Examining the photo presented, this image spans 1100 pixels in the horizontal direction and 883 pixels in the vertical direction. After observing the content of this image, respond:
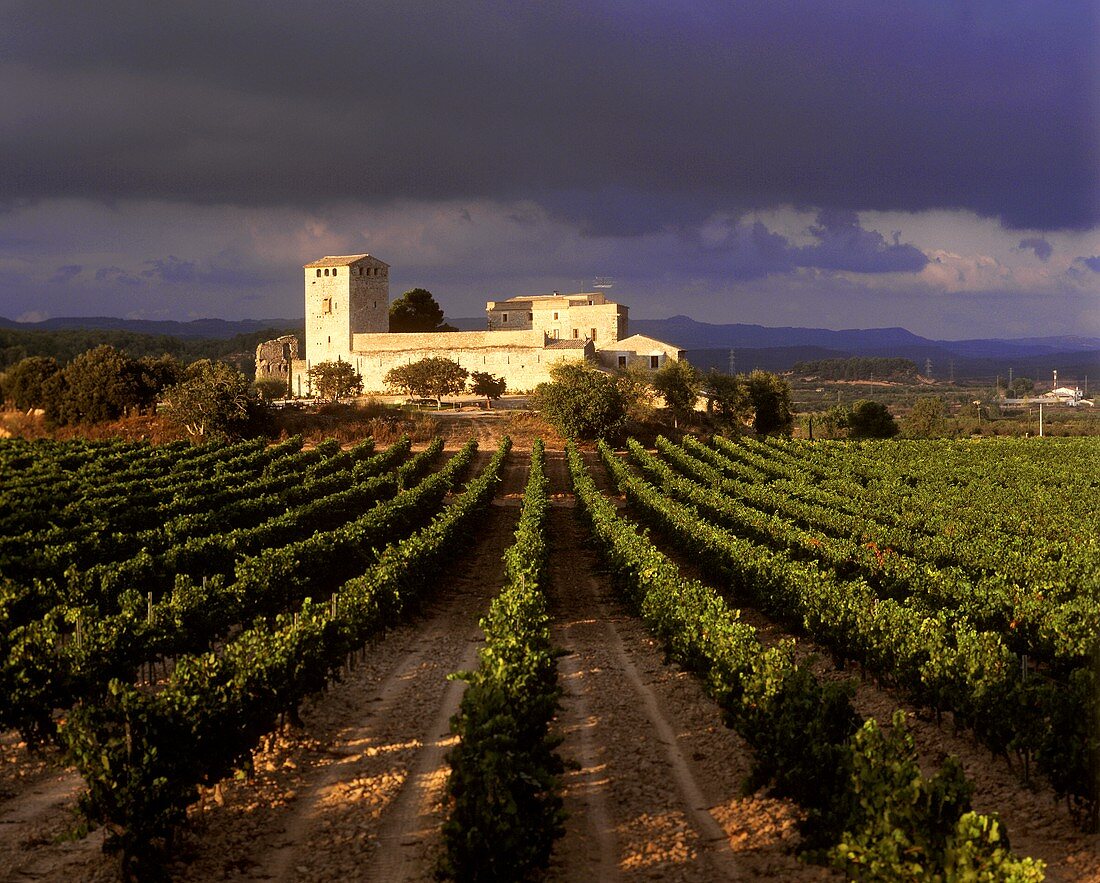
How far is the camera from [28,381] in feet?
179

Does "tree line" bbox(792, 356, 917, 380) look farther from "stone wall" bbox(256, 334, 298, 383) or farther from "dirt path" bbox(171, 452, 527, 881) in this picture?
"dirt path" bbox(171, 452, 527, 881)

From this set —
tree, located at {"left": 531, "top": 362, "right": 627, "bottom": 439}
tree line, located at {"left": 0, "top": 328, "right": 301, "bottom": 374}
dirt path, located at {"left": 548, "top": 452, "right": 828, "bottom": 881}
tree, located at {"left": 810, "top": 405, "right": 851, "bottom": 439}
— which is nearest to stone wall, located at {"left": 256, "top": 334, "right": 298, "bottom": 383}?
tree line, located at {"left": 0, "top": 328, "right": 301, "bottom": 374}

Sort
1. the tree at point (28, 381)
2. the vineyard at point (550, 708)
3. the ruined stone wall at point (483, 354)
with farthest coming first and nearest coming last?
the ruined stone wall at point (483, 354), the tree at point (28, 381), the vineyard at point (550, 708)

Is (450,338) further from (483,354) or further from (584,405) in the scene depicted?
(584,405)

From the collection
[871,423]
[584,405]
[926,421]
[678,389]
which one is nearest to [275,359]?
[678,389]

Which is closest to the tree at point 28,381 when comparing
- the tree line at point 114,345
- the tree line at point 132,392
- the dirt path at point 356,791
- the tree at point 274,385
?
the tree line at point 132,392

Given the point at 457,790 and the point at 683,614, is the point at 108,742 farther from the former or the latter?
the point at 683,614

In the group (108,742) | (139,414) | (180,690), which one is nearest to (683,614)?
(180,690)

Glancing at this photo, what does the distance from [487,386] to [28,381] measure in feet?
85.1

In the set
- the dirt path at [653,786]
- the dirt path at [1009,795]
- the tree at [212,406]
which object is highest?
the tree at [212,406]

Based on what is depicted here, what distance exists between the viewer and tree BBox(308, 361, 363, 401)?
2501 inches

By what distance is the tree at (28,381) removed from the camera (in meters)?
53.9

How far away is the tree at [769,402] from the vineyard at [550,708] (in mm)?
41750

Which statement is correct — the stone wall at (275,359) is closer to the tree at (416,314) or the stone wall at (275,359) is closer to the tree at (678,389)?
the tree at (416,314)
